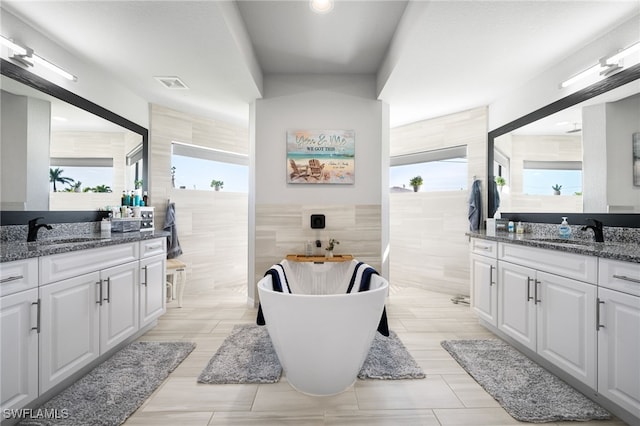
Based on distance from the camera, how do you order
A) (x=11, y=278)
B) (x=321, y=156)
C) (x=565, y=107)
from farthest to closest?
(x=321, y=156) < (x=565, y=107) < (x=11, y=278)

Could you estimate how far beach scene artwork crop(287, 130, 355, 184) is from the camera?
3.33 meters

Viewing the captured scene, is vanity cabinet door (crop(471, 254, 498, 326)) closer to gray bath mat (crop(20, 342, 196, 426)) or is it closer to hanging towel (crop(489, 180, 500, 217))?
hanging towel (crop(489, 180, 500, 217))

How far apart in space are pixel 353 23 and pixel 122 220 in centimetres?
280

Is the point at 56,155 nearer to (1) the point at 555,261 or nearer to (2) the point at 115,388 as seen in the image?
(2) the point at 115,388

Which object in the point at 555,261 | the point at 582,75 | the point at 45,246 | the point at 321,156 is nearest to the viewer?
the point at 45,246

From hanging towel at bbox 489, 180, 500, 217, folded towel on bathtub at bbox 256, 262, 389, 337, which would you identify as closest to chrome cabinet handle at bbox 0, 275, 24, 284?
folded towel on bathtub at bbox 256, 262, 389, 337

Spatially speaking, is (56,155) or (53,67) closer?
(53,67)

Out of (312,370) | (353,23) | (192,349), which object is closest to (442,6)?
(353,23)

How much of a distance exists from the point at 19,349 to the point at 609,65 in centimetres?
413

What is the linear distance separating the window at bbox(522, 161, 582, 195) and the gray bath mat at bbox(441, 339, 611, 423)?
4.97ft

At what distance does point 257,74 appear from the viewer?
120 inches

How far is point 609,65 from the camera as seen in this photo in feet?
6.81

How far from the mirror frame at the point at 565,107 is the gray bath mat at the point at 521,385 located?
1241 millimetres

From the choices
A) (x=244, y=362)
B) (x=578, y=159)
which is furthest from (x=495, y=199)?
(x=244, y=362)
